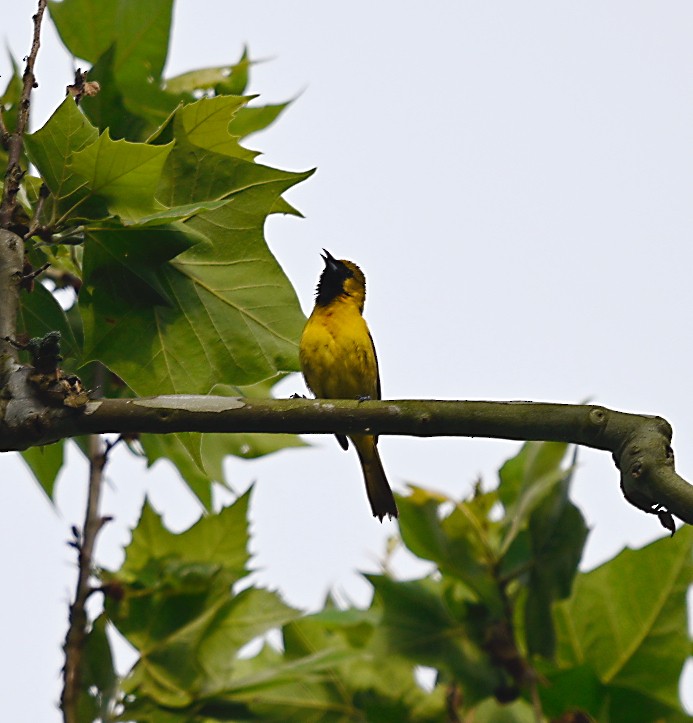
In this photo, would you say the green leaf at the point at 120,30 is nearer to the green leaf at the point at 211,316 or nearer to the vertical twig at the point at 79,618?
the green leaf at the point at 211,316

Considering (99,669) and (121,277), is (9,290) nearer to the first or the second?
(121,277)

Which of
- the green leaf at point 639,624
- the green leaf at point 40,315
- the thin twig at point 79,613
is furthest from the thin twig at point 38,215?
the green leaf at point 639,624

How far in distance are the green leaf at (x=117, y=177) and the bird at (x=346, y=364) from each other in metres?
2.52

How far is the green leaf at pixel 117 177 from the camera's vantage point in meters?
3.04

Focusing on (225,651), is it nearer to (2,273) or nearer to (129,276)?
(129,276)

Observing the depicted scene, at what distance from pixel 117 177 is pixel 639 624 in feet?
11.1

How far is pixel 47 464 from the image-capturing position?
4680 millimetres

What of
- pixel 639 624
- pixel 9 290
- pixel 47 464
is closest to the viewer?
pixel 9 290

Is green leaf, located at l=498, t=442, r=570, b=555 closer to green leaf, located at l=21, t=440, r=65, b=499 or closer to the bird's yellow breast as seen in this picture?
the bird's yellow breast

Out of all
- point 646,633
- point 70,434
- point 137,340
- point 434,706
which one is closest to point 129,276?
point 137,340

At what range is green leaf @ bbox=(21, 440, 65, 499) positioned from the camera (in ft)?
15.3

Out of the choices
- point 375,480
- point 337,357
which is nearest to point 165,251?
point 337,357

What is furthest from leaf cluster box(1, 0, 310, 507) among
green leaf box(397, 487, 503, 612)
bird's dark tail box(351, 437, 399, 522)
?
bird's dark tail box(351, 437, 399, 522)

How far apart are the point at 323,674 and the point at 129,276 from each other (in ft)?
8.36
